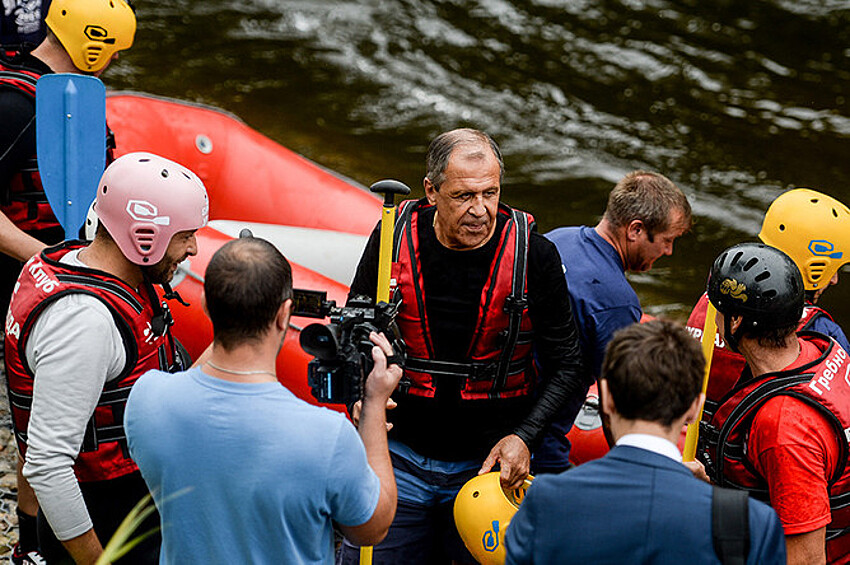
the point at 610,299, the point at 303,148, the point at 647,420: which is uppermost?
the point at 647,420

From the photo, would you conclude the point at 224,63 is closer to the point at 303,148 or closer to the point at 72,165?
the point at 303,148

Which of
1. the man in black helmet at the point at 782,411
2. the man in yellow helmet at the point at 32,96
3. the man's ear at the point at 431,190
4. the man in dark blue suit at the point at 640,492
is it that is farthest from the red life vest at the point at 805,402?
the man in yellow helmet at the point at 32,96

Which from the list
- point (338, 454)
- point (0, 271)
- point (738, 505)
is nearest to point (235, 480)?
point (338, 454)

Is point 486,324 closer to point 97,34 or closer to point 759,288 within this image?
point 759,288

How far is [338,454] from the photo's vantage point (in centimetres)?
186

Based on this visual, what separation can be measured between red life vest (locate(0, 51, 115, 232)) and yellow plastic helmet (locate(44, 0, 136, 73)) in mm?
159

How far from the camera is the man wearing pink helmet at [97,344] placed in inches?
89.8

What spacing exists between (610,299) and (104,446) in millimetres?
1569

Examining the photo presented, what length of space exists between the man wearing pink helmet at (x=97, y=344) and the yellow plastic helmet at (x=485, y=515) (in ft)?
2.81

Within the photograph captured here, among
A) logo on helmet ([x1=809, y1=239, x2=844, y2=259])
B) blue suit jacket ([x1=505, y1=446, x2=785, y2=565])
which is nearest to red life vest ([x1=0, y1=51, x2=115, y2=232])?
blue suit jacket ([x1=505, y1=446, x2=785, y2=565])

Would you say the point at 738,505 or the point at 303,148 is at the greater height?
the point at 738,505

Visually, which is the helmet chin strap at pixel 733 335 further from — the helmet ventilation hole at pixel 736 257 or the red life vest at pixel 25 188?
the red life vest at pixel 25 188

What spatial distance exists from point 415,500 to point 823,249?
1.46m

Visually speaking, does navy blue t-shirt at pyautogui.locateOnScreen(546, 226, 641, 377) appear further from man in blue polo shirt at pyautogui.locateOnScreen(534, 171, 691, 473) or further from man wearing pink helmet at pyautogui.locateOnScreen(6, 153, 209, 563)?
man wearing pink helmet at pyautogui.locateOnScreen(6, 153, 209, 563)
